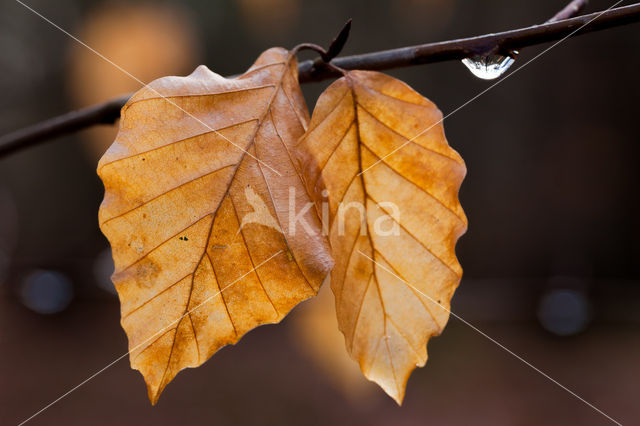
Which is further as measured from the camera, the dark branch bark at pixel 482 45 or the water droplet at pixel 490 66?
the water droplet at pixel 490 66

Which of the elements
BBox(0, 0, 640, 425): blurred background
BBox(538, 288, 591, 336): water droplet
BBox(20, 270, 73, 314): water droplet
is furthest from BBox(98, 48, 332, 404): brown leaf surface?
BBox(20, 270, 73, 314): water droplet

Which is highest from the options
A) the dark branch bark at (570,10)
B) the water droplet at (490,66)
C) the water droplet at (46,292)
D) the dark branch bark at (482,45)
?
the dark branch bark at (570,10)

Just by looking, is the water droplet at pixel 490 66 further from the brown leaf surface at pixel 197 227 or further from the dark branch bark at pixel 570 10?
the brown leaf surface at pixel 197 227

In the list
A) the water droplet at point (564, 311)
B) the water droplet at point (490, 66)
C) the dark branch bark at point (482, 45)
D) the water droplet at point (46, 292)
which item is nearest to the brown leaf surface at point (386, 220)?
the dark branch bark at point (482, 45)

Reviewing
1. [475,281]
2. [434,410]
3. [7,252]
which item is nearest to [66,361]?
[7,252]

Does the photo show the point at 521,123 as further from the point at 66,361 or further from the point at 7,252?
the point at 7,252
